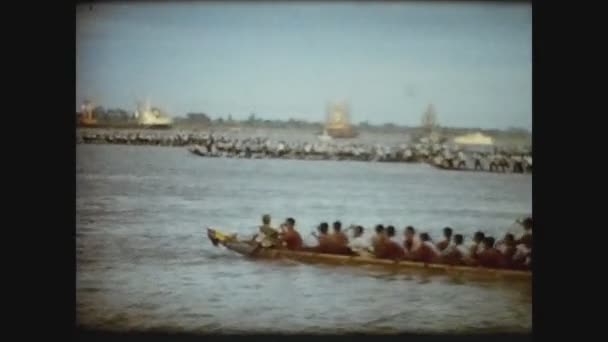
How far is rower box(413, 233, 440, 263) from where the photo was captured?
433 centimetres

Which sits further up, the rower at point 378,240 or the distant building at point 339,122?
the distant building at point 339,122

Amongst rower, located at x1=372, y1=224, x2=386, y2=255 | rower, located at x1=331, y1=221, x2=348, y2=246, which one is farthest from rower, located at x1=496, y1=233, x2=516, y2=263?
rower, located at x1=331, y1=221, x2=348, y2=246

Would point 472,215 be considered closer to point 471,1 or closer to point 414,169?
point 414,169

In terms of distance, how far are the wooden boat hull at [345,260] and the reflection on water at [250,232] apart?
0.10ft

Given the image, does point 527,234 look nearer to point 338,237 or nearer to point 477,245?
point 477,245

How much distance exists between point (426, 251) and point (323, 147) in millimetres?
712

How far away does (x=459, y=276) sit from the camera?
14.2 feet

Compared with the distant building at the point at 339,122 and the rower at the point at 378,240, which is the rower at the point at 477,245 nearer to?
the rower at the point at 378,240

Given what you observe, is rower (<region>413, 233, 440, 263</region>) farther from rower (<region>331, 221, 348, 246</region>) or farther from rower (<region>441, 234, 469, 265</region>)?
rower (<region>331, 221, 348, 246</region>)

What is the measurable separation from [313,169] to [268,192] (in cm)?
25

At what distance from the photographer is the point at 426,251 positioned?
4.34 m

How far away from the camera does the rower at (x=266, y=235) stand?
4.31m

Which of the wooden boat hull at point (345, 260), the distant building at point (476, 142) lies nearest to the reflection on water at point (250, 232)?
the wooden boat hull at point (345, 260)

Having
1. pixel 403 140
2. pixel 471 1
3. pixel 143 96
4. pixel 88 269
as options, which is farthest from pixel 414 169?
pixel 88 269
